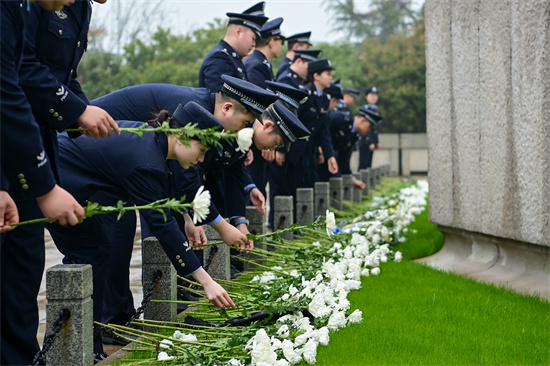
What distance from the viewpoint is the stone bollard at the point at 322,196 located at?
421 inches

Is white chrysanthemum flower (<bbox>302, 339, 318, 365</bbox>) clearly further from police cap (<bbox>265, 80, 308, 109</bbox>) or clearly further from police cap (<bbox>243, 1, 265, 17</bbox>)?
police cap (<bbox>243, 1, 265, 17</bbox>)

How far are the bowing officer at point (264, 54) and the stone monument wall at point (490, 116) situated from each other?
1687mm

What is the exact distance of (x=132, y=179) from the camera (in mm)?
4434

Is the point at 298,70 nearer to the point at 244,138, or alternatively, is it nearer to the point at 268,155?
the point at 268,155

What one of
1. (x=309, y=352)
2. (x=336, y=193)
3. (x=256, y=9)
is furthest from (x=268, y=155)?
(x=309, y=352)

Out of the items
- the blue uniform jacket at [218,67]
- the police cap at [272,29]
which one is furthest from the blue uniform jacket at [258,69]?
the blue uniform jacket at [218,67]

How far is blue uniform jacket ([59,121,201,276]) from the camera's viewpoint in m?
4.41

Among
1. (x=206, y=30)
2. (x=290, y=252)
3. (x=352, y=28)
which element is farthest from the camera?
(x=352, y=28)

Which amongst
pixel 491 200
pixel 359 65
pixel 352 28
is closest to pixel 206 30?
pixel 359 65

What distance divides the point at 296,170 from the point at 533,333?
6032 millimetres

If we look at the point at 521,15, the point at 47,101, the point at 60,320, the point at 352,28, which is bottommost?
the point at 60,320

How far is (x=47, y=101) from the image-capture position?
146 inches

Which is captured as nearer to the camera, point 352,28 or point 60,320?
point 60,320

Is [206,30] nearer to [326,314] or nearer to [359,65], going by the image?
[359,65]
